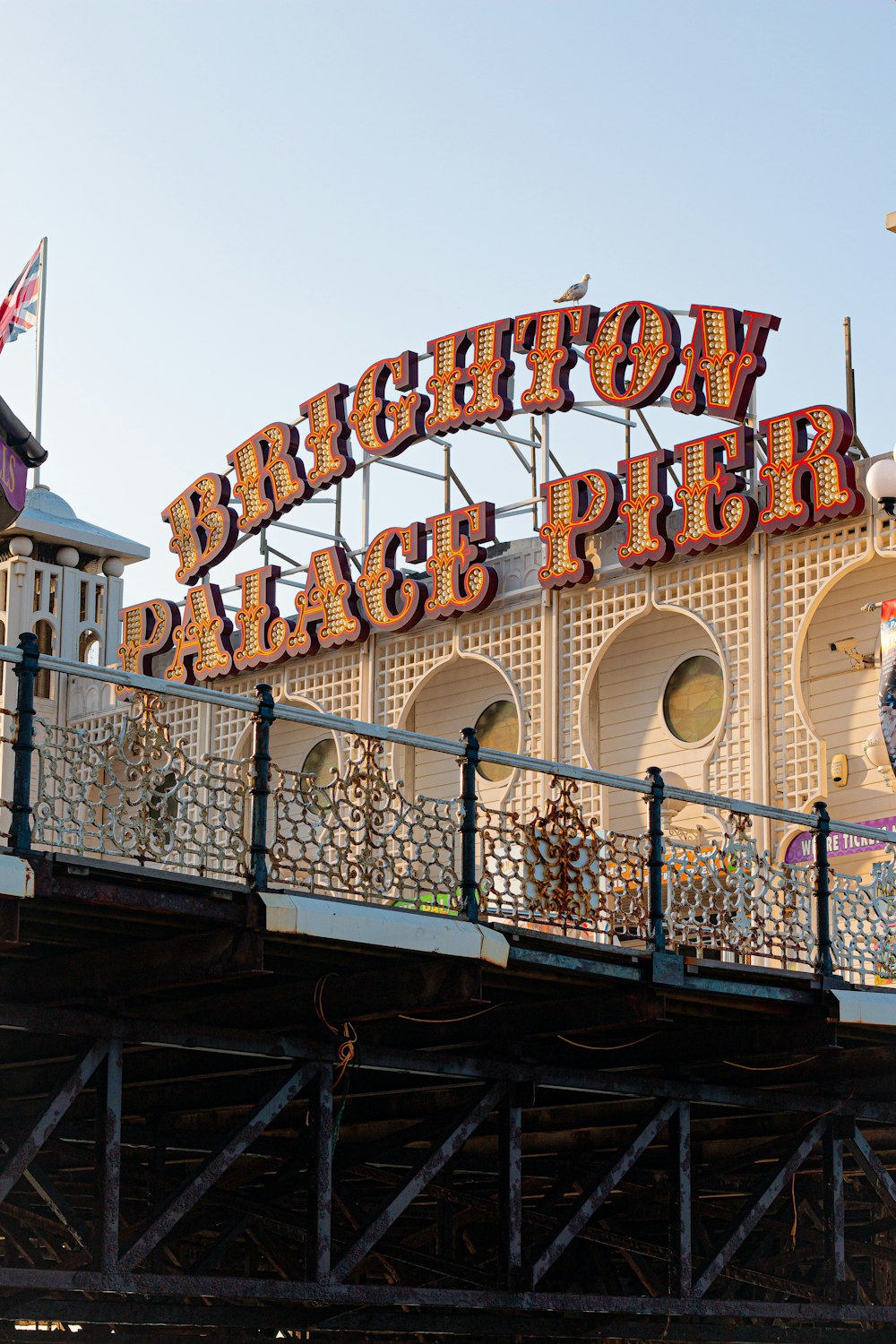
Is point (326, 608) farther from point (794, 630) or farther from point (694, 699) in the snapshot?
point (794, 630)

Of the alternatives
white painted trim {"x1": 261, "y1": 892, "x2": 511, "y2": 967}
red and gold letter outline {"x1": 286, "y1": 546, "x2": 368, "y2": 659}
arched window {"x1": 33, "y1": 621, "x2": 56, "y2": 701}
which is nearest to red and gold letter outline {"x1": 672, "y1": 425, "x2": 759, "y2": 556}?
red and gold letter outline {"x1": 286, "y1": 546, "x2": 368, "y2": 659}

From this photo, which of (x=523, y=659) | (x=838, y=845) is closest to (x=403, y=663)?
(x=523, y=659)

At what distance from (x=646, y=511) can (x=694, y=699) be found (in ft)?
7.49

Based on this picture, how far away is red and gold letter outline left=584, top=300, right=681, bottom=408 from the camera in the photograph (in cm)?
2550

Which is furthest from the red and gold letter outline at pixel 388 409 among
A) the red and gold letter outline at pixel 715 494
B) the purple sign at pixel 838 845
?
the purple sign at pixel 838 845

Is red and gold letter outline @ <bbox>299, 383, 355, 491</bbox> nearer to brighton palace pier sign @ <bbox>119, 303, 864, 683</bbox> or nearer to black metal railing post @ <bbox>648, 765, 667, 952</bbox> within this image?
brighton palace pier sign @ <bbox>119, 303, 864, 683</bbox>

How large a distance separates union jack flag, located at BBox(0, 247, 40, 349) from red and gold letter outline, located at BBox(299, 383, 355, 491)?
5780 mm

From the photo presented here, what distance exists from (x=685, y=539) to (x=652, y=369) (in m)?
2.59

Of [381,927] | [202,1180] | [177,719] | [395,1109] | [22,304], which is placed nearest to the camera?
[381,927]

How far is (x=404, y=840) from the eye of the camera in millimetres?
14562

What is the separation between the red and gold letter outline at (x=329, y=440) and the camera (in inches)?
1173

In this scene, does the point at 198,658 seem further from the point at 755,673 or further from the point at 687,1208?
the point at 687,1208

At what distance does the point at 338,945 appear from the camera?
552 inches

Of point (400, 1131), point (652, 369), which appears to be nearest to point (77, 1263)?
point (400, 1131)
